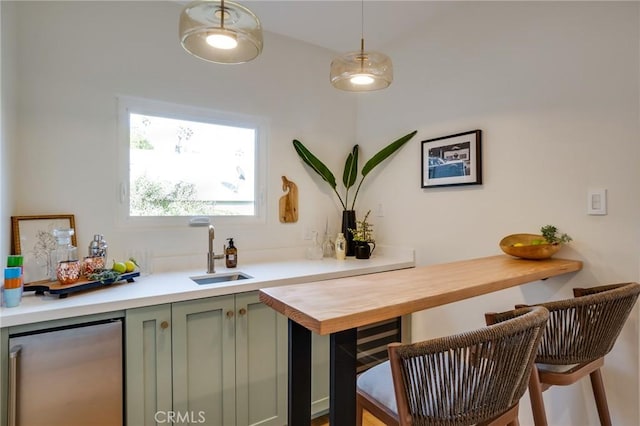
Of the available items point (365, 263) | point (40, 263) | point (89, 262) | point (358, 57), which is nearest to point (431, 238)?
point (365, 263)

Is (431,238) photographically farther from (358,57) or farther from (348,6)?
(348,6)

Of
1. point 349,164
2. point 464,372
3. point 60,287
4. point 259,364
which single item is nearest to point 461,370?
point 464,372

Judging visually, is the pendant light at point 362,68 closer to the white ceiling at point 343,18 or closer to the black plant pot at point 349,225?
the white ceiling at point 343,18

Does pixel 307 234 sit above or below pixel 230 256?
above

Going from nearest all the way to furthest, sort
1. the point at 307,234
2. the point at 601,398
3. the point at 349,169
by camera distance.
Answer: the point at 601,398
the point at 307,234
the point at 349,169

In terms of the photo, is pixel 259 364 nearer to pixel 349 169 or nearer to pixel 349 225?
pixel 349 225

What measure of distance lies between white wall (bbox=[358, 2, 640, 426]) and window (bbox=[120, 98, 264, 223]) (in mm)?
1221

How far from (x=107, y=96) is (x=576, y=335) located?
2596 mm

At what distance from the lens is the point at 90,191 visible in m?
1.90

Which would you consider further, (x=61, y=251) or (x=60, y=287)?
(x=61, y=251)

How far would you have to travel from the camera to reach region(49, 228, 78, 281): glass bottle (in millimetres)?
1633

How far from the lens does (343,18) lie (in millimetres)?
2361

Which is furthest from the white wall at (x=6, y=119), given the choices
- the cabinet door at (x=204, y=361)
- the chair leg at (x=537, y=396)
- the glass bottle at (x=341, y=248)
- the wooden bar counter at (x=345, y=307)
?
the chair leg at (x=537, y=396)

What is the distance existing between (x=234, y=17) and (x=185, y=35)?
21 cm
